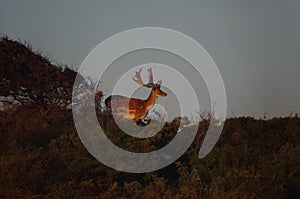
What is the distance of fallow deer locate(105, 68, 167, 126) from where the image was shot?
15.7 meters

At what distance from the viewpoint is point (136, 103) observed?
16.9m

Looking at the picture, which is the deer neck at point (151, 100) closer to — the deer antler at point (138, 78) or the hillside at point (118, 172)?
the deer antler at point (138, 78)

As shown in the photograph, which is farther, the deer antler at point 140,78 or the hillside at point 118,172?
the deer antler at point 140,78

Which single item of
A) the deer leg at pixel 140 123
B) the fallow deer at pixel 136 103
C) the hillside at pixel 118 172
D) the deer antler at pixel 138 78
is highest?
the deer antler at pixel 138 78

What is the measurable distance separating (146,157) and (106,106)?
4074 millimetres

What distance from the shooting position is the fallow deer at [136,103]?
51.6ft

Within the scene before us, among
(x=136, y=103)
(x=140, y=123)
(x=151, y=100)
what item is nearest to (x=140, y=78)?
(x=136, y=103)

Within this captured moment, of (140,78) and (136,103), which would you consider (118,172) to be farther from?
(140,78)

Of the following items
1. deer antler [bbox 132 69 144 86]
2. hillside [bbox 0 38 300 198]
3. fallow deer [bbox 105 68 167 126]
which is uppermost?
deer antler [bbox 132 69 144 86]

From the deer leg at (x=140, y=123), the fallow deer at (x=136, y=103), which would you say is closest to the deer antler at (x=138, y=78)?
the fallow deer at (x=136, y=103)

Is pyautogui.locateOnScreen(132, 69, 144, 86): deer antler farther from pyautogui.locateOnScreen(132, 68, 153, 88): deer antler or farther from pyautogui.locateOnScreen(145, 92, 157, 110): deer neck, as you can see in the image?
pyautogui.locateOnScreen(145, 92, 157, 110): deer neck

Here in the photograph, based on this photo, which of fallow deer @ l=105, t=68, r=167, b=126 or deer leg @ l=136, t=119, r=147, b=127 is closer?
deer leg @ l=136, t=119, r=147, b=127

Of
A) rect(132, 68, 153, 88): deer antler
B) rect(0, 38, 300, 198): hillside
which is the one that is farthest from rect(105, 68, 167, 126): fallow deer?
rect(0, 38, 300, 198): hillside

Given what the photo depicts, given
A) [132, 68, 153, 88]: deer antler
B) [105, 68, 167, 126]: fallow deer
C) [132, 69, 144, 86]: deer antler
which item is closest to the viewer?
[105, 68, 167, 126]: fallow deer
